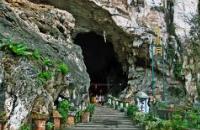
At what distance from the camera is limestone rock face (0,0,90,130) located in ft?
29.1

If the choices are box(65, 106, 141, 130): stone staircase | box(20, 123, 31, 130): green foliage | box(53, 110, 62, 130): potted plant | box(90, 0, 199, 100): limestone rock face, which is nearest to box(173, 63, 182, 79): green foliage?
box(90, 0, 199, 100): limestone rock face

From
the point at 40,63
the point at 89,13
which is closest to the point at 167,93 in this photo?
the point at 89,13

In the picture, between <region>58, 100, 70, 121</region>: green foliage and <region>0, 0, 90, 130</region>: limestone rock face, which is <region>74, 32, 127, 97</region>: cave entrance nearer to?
<region>0, 0, 90, 130</region>: limestone rock face

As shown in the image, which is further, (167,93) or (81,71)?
(167,93)

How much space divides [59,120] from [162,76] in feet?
44.8

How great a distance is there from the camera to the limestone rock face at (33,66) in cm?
886

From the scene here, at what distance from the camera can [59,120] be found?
11.9 meters

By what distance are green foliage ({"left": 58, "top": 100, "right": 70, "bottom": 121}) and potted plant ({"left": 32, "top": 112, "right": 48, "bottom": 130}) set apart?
205 cm

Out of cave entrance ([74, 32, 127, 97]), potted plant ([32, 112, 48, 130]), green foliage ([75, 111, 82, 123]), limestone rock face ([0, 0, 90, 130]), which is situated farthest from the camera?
cave entrance ([74, 32, 127, 97])

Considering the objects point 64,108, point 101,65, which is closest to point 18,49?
point 64,108

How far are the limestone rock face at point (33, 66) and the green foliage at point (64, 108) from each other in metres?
0.37

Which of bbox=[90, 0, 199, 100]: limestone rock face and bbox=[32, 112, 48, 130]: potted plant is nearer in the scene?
bbox=[32, 112, 48, 130]: potted plant

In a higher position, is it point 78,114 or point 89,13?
point 89,13

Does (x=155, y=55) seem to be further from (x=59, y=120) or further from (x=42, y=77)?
(x=42, y=77)
